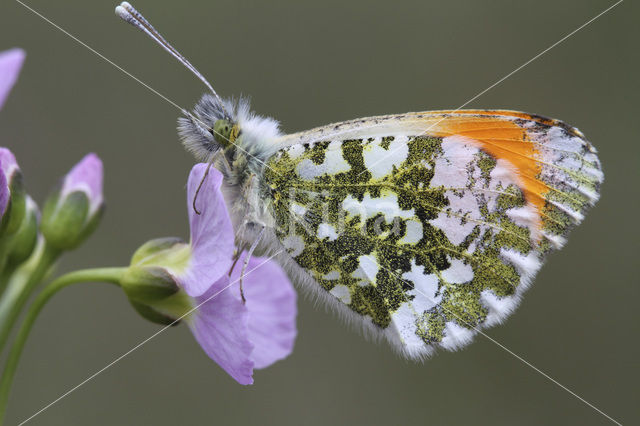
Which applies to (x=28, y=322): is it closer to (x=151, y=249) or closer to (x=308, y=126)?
(x=151, y=249)

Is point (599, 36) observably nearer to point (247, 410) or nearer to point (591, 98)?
point (591, 98)

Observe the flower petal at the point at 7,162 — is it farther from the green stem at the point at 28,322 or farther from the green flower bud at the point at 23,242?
the green stem at the point at 28,322

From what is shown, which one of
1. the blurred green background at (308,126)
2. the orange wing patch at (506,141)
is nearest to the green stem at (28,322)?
the orange wing patch at (506,141)

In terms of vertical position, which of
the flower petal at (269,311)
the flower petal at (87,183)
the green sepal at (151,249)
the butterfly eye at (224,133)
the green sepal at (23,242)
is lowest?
the flower petal at (269,311)

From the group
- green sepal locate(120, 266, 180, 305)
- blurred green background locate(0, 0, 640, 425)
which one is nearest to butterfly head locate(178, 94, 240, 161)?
green sepal locate(120, 266, 180, 305)

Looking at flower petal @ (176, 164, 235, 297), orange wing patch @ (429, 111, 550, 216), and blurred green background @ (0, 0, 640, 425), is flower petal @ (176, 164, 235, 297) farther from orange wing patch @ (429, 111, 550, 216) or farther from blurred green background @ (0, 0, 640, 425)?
blurred green background @ (0, 0, 640, 425)

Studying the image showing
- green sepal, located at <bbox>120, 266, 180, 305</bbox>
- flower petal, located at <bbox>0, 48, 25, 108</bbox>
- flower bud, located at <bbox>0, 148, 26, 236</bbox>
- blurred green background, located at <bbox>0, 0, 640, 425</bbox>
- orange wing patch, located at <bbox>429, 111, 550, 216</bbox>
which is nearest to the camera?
flower petal, located at <bbox>0, 48, 25, 108</bbox>
